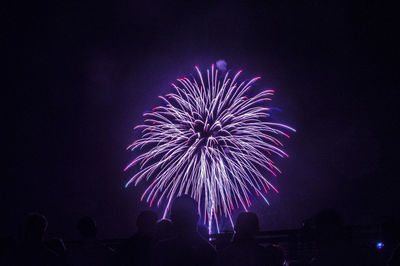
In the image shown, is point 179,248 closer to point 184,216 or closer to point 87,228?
point 184,216

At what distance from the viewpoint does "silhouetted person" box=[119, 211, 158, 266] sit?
20.3 ft

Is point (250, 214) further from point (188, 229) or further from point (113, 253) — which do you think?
point (113, 253)

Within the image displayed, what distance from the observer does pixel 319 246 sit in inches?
232

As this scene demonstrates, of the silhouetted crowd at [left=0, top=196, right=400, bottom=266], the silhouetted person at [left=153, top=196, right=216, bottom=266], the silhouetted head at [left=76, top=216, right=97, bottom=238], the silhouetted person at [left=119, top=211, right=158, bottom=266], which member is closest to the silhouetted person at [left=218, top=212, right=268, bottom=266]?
the silhouetted crowd at [left=0, top=196, right=400, bottom=266]

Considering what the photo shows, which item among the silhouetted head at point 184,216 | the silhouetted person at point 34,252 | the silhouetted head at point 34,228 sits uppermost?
the silhouetted head at point 184,216

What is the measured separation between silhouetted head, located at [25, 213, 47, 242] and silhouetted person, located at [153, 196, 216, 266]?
218cm

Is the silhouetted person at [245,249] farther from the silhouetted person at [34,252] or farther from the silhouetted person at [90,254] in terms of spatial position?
the silhouetted person at [34,252]

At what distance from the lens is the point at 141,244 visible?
20.5ft

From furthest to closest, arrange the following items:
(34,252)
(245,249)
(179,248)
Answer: (34,252) < (245,249) < (179,248)

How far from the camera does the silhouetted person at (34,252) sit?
5863 millimetres

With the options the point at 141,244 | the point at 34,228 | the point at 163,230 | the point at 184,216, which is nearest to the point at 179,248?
the point at 184,216

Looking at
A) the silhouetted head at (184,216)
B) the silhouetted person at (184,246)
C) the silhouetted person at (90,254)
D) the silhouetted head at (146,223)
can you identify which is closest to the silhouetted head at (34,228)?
the silhouetted person at (90,254)

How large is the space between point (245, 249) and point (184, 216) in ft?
3.34

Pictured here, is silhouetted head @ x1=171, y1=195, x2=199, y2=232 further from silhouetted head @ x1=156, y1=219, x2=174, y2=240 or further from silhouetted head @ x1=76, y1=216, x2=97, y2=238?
silhouetted head @ x1=76, y1=216, x2=97, y2=238
